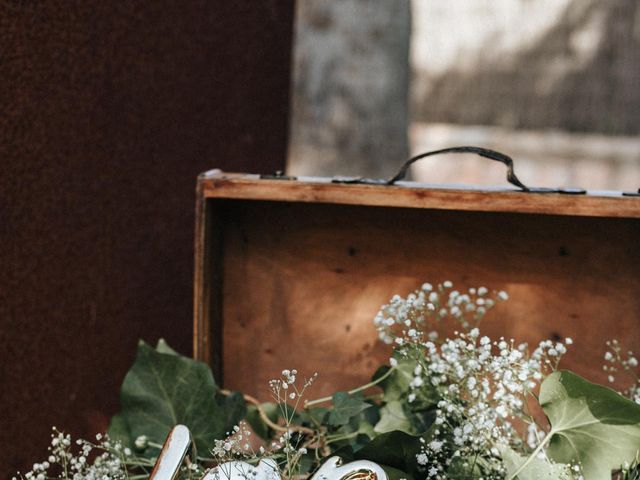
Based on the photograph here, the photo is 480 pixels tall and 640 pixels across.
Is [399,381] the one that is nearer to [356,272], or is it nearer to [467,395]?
[467,395]

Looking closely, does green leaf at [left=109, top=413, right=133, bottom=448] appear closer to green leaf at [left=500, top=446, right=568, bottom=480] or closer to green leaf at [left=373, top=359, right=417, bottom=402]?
green leaf at [left=373, top=359, right=417, bottom=402]

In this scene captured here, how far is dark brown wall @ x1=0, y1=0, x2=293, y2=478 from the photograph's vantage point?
110 centimetres

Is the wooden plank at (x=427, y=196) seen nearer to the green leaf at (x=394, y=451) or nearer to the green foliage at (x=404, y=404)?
the green foliage at (x=404, y=404)

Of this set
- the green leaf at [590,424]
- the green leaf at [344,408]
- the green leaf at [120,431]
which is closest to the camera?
the green leaf at [590,424]

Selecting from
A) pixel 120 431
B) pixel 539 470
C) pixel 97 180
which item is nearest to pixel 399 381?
pixel 539 470

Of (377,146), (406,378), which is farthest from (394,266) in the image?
(377,146)

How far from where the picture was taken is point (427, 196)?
1.16m

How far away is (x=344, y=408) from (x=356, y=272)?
0.42 metres

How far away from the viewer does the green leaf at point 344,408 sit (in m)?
1.04

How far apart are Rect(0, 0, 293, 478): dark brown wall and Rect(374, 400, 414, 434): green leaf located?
553 millimetres

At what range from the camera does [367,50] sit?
107 inches

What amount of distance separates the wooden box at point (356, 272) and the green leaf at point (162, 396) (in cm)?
13

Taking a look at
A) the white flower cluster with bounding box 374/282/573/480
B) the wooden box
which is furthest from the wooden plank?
the white flower cluster with bounding box 374/282/573/480

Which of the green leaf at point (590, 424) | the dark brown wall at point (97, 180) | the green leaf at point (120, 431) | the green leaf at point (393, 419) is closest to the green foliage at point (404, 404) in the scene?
the green leaf at point (393, 419)
